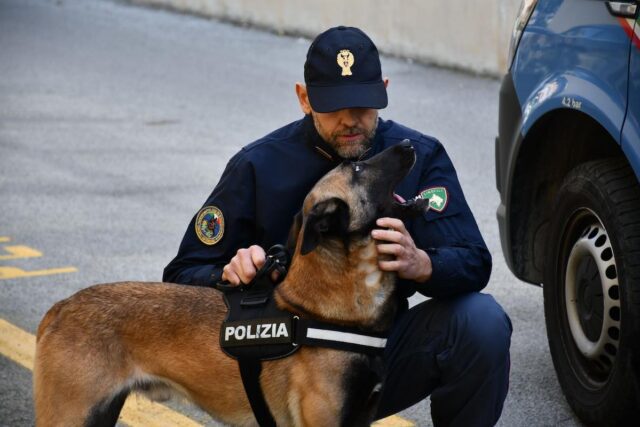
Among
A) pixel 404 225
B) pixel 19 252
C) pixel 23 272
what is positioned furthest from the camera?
pixel 19 252

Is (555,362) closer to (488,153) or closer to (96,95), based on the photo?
(488,153)

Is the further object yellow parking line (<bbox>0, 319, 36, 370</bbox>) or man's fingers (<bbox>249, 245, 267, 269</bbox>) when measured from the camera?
yellow parking line (<bbox>0, 319, 36, 370</bbox>)

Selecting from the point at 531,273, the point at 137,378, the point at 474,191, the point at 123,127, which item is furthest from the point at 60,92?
the point at 137,378

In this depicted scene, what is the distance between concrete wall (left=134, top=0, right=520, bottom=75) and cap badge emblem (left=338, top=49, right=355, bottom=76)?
8.71 metres

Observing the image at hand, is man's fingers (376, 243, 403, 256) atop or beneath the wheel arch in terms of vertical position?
atop

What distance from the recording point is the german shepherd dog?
353 cm

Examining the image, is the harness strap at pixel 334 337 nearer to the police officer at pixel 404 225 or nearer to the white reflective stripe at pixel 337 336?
the white reflective stripe at pixel 337 336

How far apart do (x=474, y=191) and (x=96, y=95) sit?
203 inches

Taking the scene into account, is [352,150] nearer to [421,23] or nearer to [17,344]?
[17,344]

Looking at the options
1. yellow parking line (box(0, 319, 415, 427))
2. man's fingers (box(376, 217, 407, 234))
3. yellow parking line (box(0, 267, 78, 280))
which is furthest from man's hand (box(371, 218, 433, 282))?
Result: yellow parking line (box(0, 267, 78, 280))

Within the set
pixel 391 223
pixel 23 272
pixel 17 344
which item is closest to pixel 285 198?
pixel 391 223

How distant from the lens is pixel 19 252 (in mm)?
6961

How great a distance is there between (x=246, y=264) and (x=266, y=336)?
236 millimetres

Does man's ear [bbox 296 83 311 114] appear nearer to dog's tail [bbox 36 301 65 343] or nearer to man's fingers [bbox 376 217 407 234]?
man's fingers [bbox 376 217 407 234]
